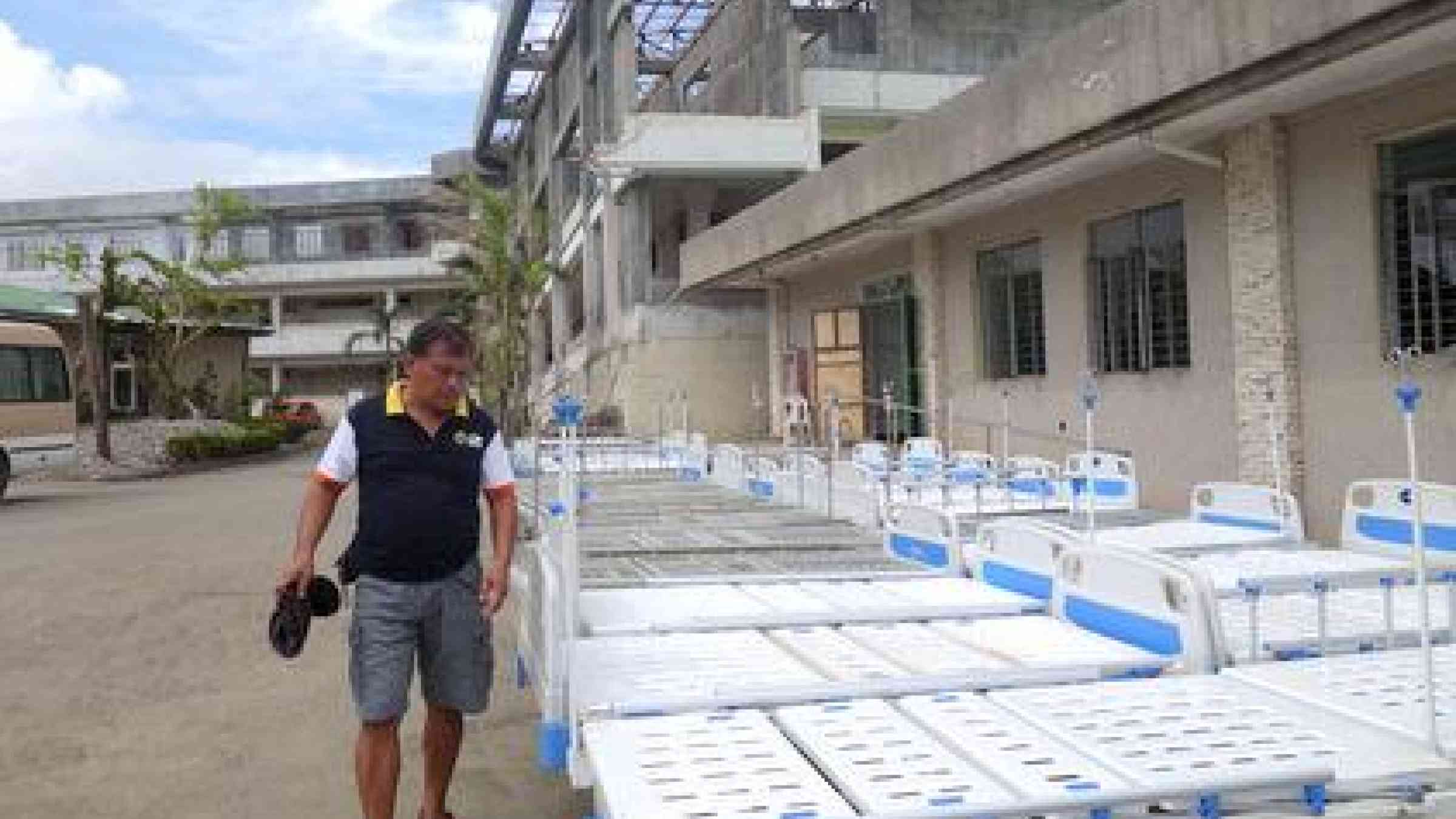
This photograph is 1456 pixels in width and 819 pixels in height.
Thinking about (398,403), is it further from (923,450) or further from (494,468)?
(923,450)

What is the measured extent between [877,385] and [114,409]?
2646 centimetres

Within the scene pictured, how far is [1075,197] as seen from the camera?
47.6 ft

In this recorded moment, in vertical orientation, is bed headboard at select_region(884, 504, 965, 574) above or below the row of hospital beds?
above

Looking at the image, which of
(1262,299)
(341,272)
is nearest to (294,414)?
(341,272)

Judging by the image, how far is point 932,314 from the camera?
18000 millimetres

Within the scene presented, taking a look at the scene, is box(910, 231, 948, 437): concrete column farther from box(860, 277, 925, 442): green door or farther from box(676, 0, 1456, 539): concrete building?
box(860, 277, 925, 442): green door

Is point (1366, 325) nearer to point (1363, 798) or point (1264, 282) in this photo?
point (1264, 282)

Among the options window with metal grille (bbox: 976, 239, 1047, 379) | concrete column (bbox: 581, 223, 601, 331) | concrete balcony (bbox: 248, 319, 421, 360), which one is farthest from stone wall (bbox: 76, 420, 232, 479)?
concrete balcony (bbox: 248, 319, 421, 360)

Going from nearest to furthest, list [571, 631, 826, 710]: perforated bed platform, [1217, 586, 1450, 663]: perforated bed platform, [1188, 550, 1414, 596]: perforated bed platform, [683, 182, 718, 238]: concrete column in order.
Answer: [571, 631, 826, 710]: perforated bed platform
[1217, 586, 1450, 663]: perforated bed platform
[1188, 550, 1414, 596]: perforated bed platform
[683, 182, 718, 238]: concrete column

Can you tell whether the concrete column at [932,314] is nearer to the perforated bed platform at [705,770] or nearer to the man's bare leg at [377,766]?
the man's bare leg at [377,766]

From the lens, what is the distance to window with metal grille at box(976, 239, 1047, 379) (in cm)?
1577

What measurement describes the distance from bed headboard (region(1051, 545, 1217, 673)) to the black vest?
87.0 inches

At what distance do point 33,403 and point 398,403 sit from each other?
20616 millimetres

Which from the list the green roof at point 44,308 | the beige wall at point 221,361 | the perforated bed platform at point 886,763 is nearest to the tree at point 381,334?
the beige wall at point 221,361
